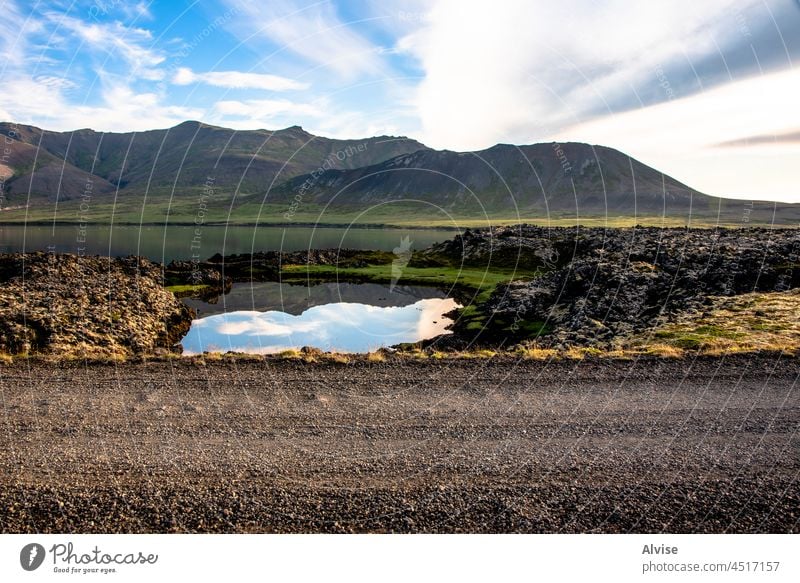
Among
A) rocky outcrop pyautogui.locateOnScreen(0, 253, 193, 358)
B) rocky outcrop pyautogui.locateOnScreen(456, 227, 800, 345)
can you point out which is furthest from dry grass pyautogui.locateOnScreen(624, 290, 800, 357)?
rocky outcrop pyautogui.locateOnScreen(0, 253, 193, 358)

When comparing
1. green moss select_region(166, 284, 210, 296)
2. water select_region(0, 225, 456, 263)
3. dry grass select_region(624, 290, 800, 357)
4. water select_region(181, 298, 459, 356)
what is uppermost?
water select_region(0, 225, 456, 263)

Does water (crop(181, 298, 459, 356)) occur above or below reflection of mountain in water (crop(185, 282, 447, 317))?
below

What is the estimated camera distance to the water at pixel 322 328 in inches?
1330

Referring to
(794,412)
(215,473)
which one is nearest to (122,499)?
(215,473)

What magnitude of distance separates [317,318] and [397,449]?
33.8 m

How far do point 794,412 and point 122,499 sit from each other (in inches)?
667

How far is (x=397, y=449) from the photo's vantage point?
39.9ft

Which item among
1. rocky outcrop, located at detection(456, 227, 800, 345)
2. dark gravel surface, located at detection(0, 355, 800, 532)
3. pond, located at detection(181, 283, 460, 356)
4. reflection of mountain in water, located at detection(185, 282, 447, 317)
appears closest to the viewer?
dark gravel surface, located at detection(0, 355, 800, 532)

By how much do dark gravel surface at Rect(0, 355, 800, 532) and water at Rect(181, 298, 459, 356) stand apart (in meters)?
14.3

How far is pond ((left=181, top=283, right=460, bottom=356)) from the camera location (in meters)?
34.6

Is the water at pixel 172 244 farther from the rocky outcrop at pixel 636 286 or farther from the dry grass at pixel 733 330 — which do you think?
the dry grass at pixel 733 330

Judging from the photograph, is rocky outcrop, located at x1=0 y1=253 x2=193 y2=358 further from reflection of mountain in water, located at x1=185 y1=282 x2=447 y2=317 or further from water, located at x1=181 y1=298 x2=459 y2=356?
reflection of mountain in water, located at x1=185 y1=282 x2=447 y2=317

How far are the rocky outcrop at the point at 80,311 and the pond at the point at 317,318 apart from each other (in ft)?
8.77

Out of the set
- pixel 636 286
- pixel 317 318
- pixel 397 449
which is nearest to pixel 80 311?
pixel 317 318
